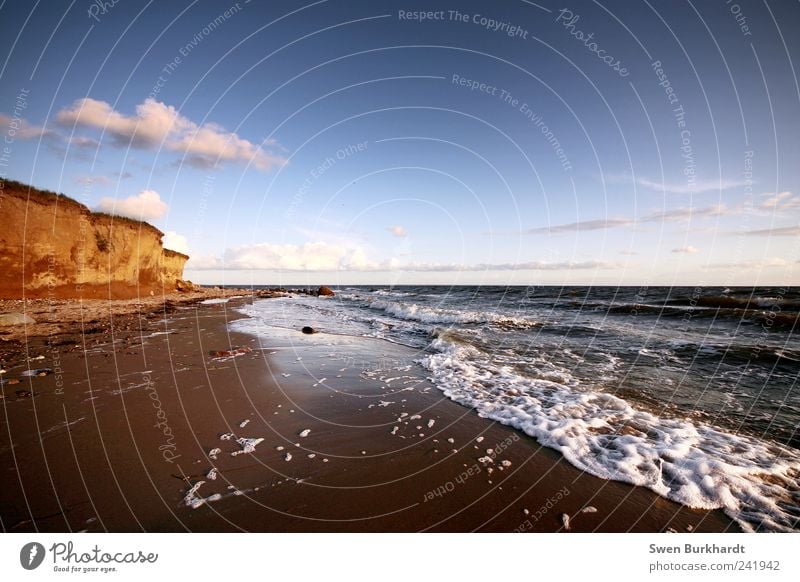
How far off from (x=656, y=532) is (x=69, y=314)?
2385cm

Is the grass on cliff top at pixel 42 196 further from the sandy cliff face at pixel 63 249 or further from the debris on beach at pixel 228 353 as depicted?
the debris on beach at pixel 228 353

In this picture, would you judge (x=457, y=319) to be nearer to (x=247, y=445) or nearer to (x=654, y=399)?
(x=654, y=399)

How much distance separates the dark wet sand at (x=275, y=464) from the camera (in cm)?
343

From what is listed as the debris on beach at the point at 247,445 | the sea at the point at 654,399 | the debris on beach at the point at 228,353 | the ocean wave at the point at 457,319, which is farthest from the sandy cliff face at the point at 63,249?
the debris on beach at the point at 247,445

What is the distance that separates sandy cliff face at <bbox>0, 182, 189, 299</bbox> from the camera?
19406 millimetres

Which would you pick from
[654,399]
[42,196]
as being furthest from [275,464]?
[42,196]

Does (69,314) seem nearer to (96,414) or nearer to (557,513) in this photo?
(96,414)

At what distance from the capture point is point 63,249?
872 inches

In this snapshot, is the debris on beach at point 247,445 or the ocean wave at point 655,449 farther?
the debris on beach at point 247,445

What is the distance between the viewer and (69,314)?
16062 mm
